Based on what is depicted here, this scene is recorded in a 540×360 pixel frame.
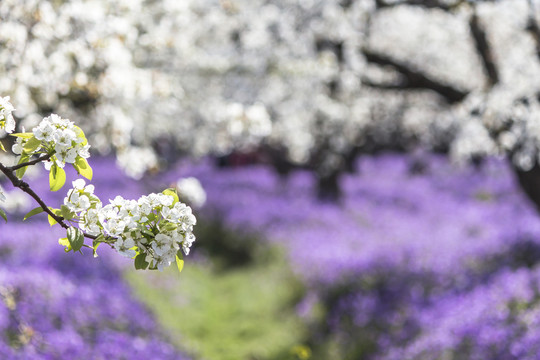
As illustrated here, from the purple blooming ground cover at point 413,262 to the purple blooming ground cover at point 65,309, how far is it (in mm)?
3076

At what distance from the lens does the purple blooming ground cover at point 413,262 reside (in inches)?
289

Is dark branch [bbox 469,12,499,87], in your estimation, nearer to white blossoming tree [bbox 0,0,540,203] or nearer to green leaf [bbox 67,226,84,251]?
white blossoming tree [bbox 0,0,540,203]

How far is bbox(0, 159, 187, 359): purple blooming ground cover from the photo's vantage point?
21.2 feet

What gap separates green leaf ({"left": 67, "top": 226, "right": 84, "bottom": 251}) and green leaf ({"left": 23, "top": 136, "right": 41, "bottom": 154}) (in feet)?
1.31

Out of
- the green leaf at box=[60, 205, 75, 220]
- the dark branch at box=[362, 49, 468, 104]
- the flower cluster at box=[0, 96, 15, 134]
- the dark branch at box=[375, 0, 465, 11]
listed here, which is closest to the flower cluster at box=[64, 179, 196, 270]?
the green leaf at box=[60, 205, 75, 220]

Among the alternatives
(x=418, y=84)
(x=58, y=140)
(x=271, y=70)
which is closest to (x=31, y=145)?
(x=58, y=140)

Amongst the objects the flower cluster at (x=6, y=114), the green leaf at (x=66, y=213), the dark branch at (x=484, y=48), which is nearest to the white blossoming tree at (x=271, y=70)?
the dark branch at (x=484, y=48)

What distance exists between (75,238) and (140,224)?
0.96ft

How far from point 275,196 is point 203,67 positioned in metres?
7.50

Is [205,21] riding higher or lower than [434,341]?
higher

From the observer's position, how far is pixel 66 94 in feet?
23.1

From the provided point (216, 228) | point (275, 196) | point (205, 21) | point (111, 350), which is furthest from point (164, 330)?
point (275, 196)

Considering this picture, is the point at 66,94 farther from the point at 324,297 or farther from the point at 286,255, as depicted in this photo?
the point at 286,255

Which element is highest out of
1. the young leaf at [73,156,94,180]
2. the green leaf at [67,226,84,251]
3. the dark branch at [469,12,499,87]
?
the dark branch at [469,12,499,87]
